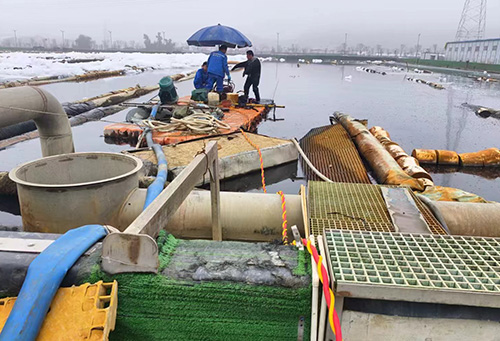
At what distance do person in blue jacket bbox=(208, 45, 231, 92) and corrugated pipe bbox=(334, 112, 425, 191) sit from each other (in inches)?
185

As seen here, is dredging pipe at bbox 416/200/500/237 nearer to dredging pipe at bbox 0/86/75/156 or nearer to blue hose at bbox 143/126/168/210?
blue hose at bbox 143/126/168/210

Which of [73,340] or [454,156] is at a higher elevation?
[73,340]

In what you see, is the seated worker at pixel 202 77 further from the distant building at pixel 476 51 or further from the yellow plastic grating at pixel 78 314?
the distant building at pixel 476 51

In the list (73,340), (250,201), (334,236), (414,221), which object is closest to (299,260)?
(334,236)

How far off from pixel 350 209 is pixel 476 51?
94.1 metres

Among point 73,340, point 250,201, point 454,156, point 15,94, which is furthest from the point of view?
point 454,156

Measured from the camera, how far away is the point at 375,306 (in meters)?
1.46

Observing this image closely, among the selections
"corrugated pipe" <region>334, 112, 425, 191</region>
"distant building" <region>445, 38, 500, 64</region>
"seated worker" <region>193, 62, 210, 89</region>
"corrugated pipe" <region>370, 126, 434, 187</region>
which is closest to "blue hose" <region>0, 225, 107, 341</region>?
"corrugated pipe" <region>334, 112, 425, 191</region>

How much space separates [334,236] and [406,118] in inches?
604

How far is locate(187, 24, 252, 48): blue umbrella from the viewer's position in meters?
12.8

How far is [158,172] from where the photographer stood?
5.19 m

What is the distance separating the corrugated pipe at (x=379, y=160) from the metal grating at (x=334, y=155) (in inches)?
8.8

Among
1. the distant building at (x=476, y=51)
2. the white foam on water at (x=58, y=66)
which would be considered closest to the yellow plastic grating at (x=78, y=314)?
the white foam on water at (x=58, y=66)

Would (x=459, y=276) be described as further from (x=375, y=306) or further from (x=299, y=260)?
(x=299, y=260)
